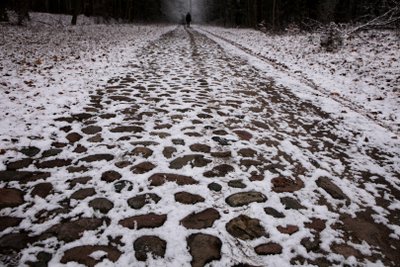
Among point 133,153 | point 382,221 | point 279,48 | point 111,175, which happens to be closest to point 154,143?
point 133,153

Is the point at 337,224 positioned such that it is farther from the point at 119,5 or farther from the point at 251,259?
the point at 119,5

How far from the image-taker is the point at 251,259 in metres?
2.35

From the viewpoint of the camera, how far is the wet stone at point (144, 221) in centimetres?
267

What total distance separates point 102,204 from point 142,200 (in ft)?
1.24

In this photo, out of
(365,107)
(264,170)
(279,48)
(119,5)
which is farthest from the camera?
(119,5)

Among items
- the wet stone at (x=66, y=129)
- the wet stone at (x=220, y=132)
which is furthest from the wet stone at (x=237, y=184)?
the wet stone at (x=66, y=129)

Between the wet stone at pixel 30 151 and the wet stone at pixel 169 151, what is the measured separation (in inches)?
→ 62.5

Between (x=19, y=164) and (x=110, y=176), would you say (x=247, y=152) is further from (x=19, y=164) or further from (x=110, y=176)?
(x=19, y=164)

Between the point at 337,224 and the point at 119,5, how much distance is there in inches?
1656

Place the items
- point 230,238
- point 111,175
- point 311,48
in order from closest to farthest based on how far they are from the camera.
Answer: point 230,238, point 111,175, point 311,48

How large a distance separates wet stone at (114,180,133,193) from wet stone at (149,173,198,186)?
0.74 feet

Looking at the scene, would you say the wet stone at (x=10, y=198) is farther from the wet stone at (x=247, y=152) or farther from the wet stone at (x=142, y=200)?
the wet stone at (x=247, y=152)

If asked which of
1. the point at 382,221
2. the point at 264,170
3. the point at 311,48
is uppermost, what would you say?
the point at 311,48

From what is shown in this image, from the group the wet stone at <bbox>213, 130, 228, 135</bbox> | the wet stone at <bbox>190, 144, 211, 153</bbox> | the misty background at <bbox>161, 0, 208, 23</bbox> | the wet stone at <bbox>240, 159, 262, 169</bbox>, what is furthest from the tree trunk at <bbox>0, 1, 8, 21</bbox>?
the misty background at <bbox>161, 0, 208, 23</bbox>
